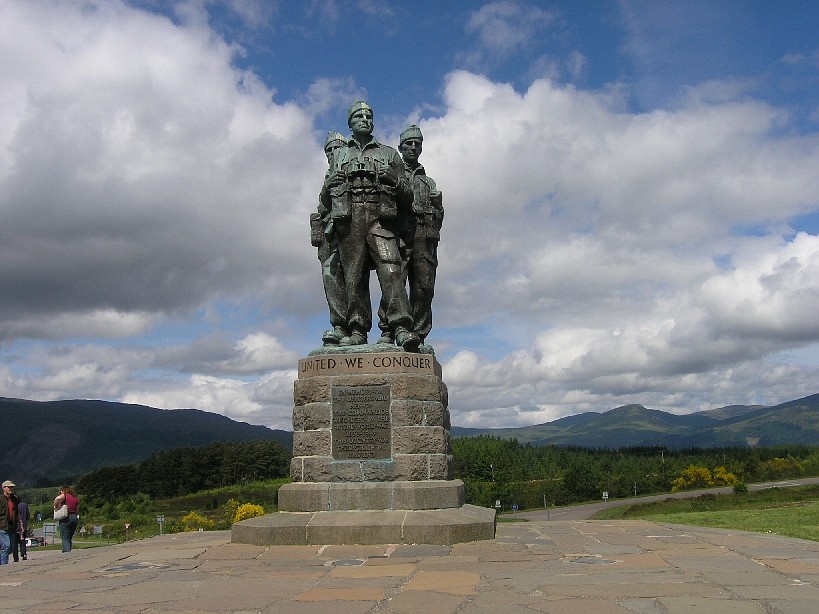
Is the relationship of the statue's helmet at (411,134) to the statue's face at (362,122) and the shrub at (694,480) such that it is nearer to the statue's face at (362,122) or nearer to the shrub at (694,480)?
the statue's face at (362,122)

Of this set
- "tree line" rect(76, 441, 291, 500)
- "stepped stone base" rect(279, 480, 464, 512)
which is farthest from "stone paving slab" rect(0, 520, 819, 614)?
"tree line" rect(76, 441, 291, 500)

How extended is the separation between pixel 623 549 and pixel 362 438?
326 cm

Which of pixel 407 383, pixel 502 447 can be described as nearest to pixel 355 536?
pixel 407 383

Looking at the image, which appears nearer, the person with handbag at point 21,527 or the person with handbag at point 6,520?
the person with handbag at point 6,520

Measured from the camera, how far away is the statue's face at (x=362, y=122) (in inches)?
400

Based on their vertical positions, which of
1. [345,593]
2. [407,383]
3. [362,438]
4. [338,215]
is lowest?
[345,593]

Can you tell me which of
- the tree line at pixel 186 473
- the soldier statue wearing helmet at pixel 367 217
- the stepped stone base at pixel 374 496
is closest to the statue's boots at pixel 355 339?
the soldier statue wearing helmet at pixel 367 217

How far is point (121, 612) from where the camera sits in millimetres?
5047

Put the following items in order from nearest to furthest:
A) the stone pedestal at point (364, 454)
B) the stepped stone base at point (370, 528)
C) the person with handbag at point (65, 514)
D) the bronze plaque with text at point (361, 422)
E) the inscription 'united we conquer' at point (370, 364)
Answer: the stepped stone base at point (370, 528)
the stone pedestal at point (364, 454)
the bronze plaque with text at point (361, 422)
the inscription 'united we conquer' at point (370, 364)
the person with handbag at point (65, 514)

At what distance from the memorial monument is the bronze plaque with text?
12 mm

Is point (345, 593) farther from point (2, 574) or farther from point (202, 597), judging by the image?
point (2, 574)

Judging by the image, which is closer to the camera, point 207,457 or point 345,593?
point 345,593

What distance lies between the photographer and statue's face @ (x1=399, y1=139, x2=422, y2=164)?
10828 mm

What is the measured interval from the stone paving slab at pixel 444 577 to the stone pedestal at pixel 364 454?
349mm
